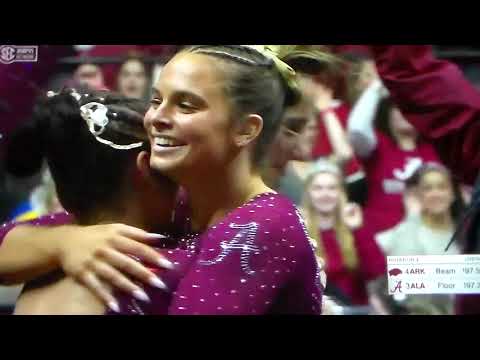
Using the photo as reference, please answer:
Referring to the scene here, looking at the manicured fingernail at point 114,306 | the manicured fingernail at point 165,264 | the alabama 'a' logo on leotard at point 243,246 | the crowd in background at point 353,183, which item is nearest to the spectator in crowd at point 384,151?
the crowd in background at point 353,183

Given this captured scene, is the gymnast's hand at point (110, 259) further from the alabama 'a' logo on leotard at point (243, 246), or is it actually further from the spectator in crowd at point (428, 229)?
the spectator in crowd at point (428, 229)

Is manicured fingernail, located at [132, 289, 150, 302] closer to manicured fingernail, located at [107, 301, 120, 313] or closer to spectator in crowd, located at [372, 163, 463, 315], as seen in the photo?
manicured fingernail, located at [107, 301, 120, 313]

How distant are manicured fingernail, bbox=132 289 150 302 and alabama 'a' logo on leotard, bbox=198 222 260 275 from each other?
0.22 m

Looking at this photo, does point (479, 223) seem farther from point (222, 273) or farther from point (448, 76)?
point (222, 273)

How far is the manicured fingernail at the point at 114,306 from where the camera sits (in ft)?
8.39

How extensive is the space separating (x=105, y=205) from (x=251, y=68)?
68 centimetres

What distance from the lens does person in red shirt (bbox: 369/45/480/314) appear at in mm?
2709

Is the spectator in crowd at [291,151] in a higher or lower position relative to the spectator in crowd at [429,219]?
higher

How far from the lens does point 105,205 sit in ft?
8.62

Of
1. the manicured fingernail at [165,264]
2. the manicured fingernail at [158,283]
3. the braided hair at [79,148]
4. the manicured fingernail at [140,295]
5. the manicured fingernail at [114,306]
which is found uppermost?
the braided hair at [79,148]

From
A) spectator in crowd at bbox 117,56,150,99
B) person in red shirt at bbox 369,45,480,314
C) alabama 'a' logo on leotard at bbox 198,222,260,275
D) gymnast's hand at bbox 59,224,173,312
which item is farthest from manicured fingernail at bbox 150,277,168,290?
person in red shirt at bbox 369,45,480,314
